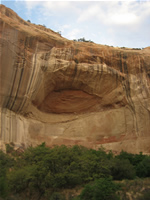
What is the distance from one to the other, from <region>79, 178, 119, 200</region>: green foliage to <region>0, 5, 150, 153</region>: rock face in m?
6.53

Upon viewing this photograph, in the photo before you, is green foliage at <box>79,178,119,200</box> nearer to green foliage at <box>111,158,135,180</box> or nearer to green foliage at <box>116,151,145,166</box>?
green foliage at <box>111,158,135,180</box>

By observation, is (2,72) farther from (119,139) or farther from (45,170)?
(119,139)

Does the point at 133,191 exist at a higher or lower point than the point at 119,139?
lower

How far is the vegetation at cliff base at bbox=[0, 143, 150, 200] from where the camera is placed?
1066 centimetres

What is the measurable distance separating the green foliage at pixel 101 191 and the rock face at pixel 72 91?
653 cm

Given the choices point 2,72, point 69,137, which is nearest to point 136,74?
point 69,137

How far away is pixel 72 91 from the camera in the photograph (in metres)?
19.6

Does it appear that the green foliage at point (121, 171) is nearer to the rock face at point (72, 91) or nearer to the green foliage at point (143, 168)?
the green foliage at point (143, 168)

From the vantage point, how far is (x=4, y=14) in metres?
17.4

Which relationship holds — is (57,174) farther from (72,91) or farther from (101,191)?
(72,91)

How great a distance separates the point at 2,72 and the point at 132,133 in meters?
10.1

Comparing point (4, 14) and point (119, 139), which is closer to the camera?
point (4, 14)

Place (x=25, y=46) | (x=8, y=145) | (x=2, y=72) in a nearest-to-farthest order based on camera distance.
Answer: (x=8, y=145), (x=2, y=72), (x=25, y=46)

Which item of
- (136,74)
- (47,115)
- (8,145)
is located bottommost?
(8,145)
